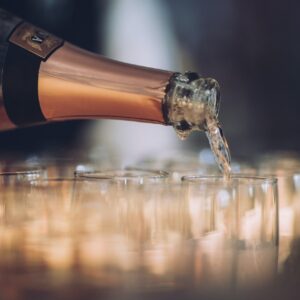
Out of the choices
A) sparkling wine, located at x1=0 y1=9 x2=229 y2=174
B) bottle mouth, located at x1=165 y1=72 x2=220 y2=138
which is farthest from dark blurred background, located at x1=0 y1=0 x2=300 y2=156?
bottle mouth, located at x1=165 y1=72 x2=220 y2=138

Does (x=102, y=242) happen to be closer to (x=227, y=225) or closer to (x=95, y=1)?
(x=227, y=225)

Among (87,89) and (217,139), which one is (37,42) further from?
(217,139)

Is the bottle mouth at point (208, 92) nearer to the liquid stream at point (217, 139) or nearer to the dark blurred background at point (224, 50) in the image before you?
the liquid stream at point (217, 139)

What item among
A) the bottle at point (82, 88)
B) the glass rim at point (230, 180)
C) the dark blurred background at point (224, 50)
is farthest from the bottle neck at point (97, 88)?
the dark blurred background at point (224, 50)

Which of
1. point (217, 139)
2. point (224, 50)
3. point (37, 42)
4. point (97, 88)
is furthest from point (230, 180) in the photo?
point (224, 50)

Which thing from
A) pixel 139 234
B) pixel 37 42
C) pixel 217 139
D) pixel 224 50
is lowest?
pixel 139 234

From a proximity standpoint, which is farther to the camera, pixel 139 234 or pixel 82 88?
pixel 82 88
